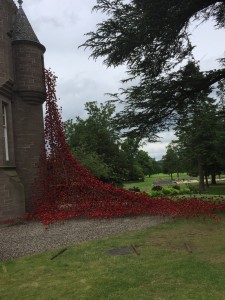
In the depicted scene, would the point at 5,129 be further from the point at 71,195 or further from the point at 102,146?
the point at 102,146

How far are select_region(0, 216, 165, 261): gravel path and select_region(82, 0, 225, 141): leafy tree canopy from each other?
3.55 meters

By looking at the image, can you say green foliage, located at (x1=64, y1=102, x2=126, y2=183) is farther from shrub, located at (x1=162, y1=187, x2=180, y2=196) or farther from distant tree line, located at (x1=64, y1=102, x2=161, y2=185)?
shrub, located at (x1=162, y1=187, x2=180, y2=196)

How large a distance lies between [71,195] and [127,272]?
818 centimetres

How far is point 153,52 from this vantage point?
11.6 metres

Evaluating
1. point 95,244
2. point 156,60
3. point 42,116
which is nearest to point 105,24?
point 156,60

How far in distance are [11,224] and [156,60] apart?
7.43 metres

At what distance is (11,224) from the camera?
12.1m

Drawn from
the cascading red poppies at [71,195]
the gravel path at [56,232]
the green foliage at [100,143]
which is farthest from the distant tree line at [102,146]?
the gravel path at [56,232]

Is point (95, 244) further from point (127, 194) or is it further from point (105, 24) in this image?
point (105, 24)

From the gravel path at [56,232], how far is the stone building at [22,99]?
7.19 ft

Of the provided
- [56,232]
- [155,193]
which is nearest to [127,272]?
[56,232]

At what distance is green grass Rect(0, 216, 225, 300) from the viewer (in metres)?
5.10

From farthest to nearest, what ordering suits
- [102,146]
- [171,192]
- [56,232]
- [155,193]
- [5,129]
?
1. [102,146]
2. [171,192]
3. [155,193]
4. [5,129]
5. [56,232]

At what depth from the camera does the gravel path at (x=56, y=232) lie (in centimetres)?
838
